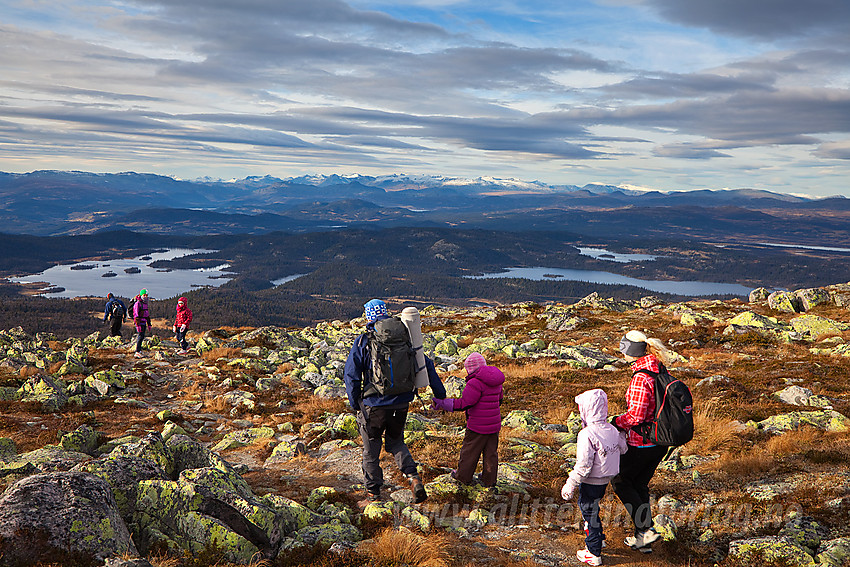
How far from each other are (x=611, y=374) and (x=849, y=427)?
896cm

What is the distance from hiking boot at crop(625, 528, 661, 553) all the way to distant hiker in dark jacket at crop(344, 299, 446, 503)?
3389 millimetres

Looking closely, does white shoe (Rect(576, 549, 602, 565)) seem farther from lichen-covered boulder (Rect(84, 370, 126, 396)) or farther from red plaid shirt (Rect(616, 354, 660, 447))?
lichen-covered boulder (Rect(84, 370, 126, 396))

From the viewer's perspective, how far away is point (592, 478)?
6.84 meters

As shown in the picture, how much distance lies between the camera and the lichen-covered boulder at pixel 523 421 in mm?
13690

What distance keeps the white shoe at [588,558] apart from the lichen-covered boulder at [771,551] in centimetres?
196

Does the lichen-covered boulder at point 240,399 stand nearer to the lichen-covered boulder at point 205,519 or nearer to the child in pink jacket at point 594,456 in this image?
the lichen-covered boulder at point 205,519

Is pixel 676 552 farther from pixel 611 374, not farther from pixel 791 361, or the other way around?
pixel 791 361

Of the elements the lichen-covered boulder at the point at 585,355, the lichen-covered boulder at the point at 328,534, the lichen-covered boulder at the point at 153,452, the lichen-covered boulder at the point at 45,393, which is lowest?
the lichen-covered boulder at the point at 45,393

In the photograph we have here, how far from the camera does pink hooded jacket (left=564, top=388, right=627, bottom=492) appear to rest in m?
6.69

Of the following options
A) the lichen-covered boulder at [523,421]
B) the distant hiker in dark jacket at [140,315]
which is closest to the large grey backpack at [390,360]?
the lichen-covered boulder at [523,421]

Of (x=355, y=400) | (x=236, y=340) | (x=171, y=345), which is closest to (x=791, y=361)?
(x=355, y=400)

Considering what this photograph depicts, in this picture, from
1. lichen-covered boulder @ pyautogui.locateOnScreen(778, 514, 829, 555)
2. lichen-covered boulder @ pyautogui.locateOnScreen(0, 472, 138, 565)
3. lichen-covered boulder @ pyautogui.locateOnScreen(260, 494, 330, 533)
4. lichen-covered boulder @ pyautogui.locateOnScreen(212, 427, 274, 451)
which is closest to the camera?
lichen-covered boulder @ pyautogui.locateOnScreen(0, 472, 138, 565)

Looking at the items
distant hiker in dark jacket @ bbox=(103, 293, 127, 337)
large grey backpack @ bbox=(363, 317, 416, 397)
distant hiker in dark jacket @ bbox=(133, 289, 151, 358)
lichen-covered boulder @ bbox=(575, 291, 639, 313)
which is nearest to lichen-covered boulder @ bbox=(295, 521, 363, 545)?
large grey backpack @ bbox=(363, 317, 416, 397)

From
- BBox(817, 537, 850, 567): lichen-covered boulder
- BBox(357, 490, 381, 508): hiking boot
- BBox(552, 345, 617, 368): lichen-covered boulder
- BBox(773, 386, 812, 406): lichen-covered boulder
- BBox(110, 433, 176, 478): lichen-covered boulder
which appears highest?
BBox(110, 433, 176, 478): lichen-covered boulder
